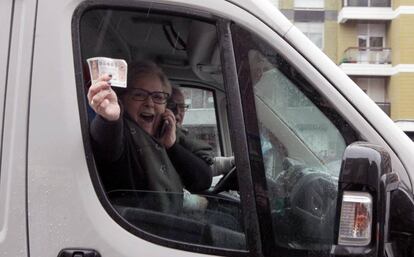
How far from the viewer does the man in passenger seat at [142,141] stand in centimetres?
172

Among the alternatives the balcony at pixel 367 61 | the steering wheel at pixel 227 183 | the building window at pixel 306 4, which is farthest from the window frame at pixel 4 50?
the building window at pixel 306 4

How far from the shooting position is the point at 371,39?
29.8 metres

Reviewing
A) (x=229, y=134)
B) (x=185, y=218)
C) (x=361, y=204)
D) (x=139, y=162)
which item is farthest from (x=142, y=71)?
(x=361, y=204)

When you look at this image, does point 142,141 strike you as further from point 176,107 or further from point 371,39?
point 371,39

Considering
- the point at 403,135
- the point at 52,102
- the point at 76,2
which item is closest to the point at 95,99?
the point at 52,102

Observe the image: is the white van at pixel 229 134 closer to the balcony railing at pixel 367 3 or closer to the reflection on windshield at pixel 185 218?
Result: the reflection on windshield at pixel 185 218

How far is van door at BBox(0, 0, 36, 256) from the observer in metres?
1.67

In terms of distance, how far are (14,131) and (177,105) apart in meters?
0.70

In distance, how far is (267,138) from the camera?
1.78 m

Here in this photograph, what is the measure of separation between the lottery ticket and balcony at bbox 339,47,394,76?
2754 cm

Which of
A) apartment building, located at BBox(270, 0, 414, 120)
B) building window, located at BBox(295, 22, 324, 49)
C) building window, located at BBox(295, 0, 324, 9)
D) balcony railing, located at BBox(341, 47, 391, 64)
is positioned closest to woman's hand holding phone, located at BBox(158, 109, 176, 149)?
apartment building, located at BBox(270, 0, 414, 120)

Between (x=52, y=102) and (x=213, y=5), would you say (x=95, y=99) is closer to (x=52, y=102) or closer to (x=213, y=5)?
(x=52, y=102)

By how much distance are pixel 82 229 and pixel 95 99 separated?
1.23 feet

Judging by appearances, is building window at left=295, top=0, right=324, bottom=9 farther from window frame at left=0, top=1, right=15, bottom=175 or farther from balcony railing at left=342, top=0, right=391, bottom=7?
window frame at left=0, top=1, right=15, bottom=175
